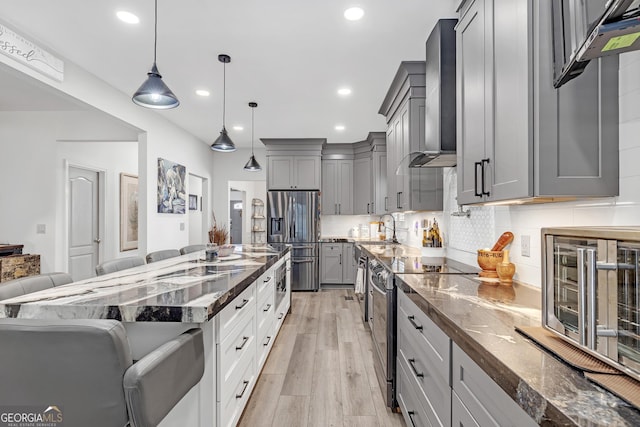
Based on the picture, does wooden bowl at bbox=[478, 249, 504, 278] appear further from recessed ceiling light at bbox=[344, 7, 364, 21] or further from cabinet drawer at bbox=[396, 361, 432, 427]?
recessed ceiling light at bbox=[344, 7, 364, 21]

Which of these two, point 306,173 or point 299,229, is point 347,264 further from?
point 306,173

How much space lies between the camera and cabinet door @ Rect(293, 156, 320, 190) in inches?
235

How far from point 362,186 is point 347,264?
154 centimetres

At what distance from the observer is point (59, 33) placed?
263cm

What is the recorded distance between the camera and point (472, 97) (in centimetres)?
173

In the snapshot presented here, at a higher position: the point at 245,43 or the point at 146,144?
the point at 245,43

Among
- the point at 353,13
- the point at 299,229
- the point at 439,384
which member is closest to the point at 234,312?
the point at 439,384

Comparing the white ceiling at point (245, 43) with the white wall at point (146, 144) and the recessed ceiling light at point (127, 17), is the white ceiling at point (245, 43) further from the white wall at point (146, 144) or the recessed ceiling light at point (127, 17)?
the white wall at point (146, 144)

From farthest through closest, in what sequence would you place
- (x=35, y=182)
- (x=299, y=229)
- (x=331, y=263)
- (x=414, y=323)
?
(x=331, y=263) < (x=299, y=229) < (x=35, y=182) < (x=414, y=323)

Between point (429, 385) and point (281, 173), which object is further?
point (281, 173)

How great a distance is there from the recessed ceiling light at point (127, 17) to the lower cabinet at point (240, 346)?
221 centimetres

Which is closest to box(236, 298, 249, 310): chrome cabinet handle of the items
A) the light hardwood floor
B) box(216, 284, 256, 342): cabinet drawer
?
box(216, 284, 256, 342): cabinet drawer

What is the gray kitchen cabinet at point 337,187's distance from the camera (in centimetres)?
623

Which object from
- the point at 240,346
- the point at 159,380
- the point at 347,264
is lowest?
the point at 347,264
